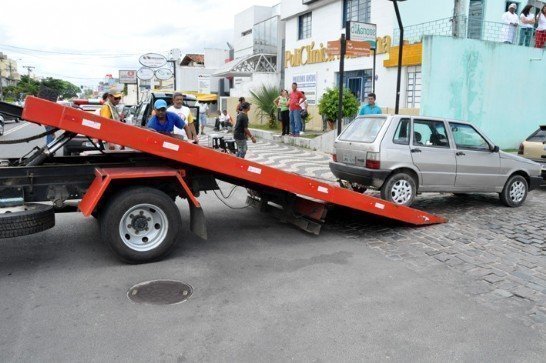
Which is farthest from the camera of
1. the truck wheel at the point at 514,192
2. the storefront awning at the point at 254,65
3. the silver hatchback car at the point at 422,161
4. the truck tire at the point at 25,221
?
the storefront awning at the point at 254,65

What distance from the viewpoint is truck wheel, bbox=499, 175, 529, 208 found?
8648 mm

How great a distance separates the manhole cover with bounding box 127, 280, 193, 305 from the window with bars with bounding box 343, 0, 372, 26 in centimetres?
1679

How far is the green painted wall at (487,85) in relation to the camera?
1455cm

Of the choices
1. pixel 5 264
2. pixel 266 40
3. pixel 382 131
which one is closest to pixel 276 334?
pixel 5 264

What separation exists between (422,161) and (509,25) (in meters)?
11.0

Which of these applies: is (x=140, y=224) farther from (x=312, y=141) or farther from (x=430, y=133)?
(x=312, y=141)

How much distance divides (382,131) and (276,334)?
4.90 metres

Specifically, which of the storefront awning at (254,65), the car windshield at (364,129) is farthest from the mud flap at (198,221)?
the storefront awning at (254,65)

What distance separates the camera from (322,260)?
5531 millimetres

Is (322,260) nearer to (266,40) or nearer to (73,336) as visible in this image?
(73,336)

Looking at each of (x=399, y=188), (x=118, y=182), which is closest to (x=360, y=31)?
(x=399, y=188)

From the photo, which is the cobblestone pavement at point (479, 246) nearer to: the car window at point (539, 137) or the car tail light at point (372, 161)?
the car tail light at point (372, 161)

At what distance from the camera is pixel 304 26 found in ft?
80.9

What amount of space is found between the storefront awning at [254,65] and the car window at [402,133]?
23.1 metres
